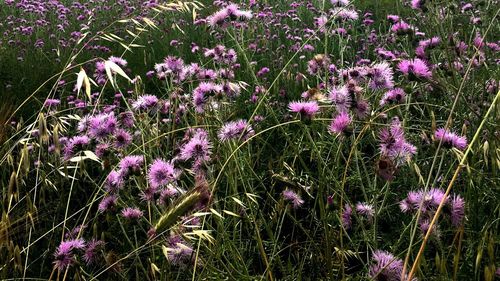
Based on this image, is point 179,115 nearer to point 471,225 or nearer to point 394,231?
point 394,231

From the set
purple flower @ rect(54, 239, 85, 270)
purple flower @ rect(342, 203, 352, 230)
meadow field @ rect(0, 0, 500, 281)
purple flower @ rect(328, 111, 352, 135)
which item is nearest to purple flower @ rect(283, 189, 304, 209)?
meadow field @ rect(0, 0, 500, 281)

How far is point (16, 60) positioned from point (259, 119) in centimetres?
291

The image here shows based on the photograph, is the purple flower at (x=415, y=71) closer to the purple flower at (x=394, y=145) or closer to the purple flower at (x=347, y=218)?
the purple flower at (x=394, y=145)

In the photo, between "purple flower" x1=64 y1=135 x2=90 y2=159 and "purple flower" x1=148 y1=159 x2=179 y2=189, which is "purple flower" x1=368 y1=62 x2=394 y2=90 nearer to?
"purple flower" x1=148 y1=159 x2=179 y2=189

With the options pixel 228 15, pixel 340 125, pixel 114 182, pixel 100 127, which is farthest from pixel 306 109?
pixel 228 15

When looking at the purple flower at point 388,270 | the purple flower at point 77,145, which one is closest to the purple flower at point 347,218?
the purple flower at point 388,270

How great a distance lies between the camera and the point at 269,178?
2.22m

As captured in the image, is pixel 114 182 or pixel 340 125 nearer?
pixel 340 125

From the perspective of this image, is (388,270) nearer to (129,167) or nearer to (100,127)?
(129,167)

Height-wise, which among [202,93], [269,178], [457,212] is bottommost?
[269,178]

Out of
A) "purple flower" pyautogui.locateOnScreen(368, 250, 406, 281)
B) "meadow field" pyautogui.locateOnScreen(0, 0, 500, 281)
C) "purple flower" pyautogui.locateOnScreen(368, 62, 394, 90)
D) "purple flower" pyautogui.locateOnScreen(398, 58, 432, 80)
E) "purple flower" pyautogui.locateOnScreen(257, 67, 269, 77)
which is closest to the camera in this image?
"purple flower" pyautogui.locateOnScreen(368, 250, 406, 281)

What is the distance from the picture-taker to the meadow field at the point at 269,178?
1.30 metres

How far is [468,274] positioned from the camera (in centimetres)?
146

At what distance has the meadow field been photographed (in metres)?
1.30
